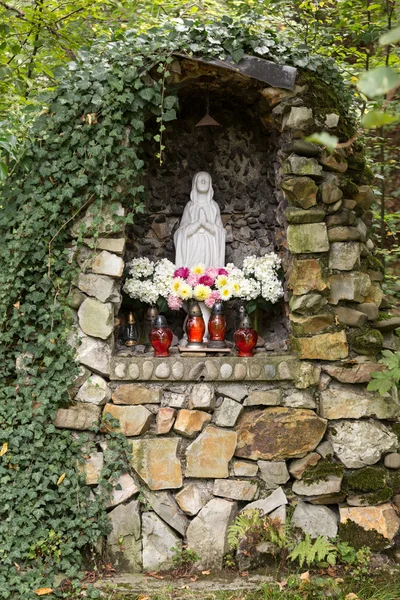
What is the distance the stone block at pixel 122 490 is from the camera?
13.9 ft

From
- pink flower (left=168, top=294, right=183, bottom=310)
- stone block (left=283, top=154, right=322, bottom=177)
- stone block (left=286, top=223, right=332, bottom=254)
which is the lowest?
pink flower (left=168, top=294, right=183, bottom=310)

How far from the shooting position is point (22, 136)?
455 cm

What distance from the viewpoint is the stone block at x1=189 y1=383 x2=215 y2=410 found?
14.1ft

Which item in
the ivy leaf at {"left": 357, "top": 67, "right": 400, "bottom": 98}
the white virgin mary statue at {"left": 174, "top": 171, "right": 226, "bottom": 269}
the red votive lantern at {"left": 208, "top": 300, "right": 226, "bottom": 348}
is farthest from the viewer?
the white virgin mary statue at {"left": 174, "top": 171, "right": 226, "bottom": 269}

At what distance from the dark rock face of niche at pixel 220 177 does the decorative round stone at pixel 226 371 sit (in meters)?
1.21

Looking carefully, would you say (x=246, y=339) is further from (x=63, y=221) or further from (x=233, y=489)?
(x=63, y=221)

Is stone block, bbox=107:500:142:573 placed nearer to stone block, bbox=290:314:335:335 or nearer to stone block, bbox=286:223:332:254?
stone block, bbox=290:314:335:335

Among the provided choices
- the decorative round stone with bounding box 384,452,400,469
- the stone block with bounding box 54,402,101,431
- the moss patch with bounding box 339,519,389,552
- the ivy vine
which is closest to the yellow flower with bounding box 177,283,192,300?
the ivy vine

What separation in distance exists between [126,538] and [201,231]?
2.20 metres

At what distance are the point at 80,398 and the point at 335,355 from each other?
5.40ft

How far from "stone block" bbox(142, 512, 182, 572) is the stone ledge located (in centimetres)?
87

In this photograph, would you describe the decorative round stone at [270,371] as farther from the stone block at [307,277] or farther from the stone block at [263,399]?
the stone block at [307,277]

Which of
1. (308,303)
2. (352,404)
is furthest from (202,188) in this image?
(352,404)

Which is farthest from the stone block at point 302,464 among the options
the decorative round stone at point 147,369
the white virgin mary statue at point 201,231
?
the white virgin mary statue at point 201,231
